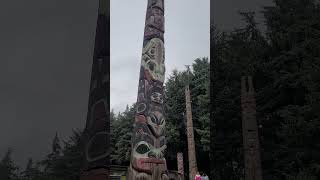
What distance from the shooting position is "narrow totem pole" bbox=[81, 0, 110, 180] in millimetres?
7328

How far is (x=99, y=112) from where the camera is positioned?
25.0 ft

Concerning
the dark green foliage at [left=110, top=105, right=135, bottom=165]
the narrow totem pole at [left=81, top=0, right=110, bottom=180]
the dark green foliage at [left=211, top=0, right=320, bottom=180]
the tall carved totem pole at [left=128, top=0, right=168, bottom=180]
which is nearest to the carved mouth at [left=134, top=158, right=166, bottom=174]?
the tall carved totem pole at [left=128, top=0, right=168, bottom=180]

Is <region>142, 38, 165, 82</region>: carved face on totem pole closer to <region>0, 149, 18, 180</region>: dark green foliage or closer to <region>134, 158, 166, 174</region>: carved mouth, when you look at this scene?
<region>134, 158, 166, 174</region>: carved mouth

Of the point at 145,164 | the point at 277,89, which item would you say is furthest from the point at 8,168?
the point at 277,89

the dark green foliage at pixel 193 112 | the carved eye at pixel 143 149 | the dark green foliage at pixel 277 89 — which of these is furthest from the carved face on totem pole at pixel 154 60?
the dark green foliage at pixel 193 112

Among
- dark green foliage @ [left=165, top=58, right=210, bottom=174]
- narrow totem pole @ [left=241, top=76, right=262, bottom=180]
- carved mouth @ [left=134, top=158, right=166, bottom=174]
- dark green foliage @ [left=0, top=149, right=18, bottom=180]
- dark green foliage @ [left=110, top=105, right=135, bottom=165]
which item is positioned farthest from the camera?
dark green foliage @ [left=110, top=105, right=135, bottom=165]

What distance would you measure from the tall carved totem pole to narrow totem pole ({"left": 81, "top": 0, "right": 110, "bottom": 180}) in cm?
536

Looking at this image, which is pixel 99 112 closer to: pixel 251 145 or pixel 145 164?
pixel 251 145

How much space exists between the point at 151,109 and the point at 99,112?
599cm

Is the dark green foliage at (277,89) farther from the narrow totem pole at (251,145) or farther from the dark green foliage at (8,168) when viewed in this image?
the narrow totem pole at (251,145)

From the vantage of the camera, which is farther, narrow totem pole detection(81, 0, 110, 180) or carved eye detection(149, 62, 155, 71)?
carved eye detection(149, 62, 155, 71)

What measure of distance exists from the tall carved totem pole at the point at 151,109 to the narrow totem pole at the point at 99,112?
536 centimetres

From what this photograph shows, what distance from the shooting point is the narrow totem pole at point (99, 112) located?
7.33 m

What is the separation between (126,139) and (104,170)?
2152 centimetres
